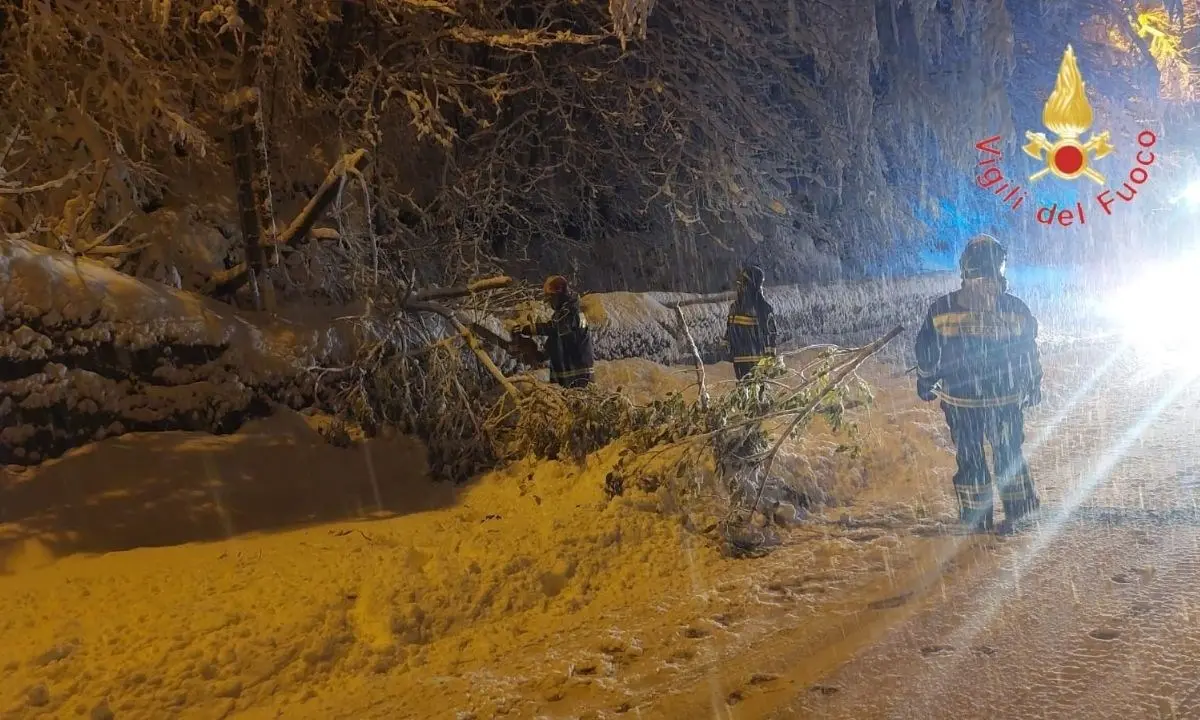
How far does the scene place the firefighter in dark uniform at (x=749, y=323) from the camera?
7.81m

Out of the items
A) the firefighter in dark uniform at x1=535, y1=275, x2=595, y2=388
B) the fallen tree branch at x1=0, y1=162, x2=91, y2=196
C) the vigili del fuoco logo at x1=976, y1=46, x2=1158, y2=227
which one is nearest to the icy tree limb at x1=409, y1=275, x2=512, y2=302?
the firefighter in dark uniform at x1=535, y1=275, x2=595, y2=388

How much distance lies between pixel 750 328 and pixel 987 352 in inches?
116

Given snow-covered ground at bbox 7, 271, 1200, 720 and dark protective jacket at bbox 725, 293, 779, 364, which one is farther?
dark protective jacket at bbox 725, 293, 779, 364

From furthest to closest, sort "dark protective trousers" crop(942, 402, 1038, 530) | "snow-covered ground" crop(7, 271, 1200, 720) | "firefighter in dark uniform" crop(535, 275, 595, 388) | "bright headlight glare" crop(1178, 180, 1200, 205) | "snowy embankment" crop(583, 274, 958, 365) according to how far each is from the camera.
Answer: "bright headlight glare" crop(1178, 180, 1200, 205)
"snowy embankment" crop(583, 274, 958, 365)
"firefighter in dark uniform" crop(535, 275, 595, 388)
"dark protective trousers" crop(942, 402, 1038, 530)
"snow-covered ground" crop(7, 271, 1200, 720)

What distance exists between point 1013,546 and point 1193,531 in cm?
100

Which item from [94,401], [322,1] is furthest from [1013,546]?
[322,1]

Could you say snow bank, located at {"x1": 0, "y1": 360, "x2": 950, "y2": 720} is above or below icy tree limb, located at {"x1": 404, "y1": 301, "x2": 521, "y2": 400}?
below

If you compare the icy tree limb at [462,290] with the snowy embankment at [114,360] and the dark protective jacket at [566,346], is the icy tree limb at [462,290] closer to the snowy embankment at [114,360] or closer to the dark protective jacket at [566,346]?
the dark protective jacket at [566,346]

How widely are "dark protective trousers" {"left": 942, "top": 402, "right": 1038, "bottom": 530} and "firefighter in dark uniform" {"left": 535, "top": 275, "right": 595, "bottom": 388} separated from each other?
3.25m

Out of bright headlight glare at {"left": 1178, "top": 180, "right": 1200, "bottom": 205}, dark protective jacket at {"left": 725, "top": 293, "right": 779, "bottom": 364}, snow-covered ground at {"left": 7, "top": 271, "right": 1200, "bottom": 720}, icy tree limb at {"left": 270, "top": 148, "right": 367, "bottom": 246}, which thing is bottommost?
snow-covered ground at {"left": 7, "top": 271, "right": 1200, "bottom": 720}

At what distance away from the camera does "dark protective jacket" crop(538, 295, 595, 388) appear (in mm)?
7355

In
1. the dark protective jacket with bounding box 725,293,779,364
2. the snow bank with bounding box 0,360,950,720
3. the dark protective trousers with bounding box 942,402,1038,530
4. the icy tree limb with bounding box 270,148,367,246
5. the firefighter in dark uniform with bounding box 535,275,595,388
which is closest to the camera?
the snow bank with bounding box 0,360,950,720

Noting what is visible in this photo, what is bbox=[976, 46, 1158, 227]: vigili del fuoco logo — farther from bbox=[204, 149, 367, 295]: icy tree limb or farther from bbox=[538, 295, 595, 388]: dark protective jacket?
bbox=[204, 149, 367, 295]: icy tree limb

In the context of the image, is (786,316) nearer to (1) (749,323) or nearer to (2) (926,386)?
(1) (749,323)
